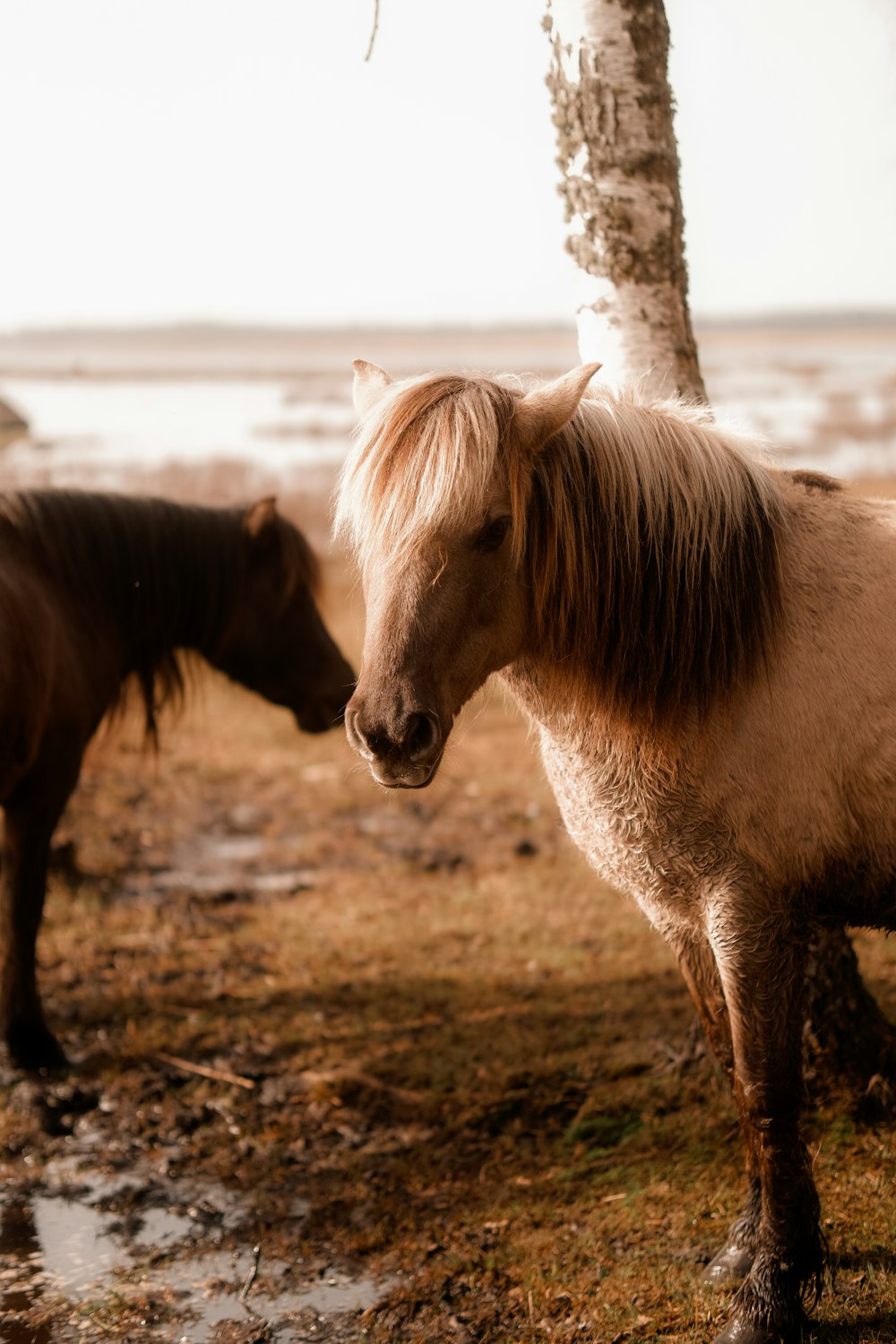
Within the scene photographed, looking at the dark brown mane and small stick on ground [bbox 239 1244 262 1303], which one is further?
the dark brown mane

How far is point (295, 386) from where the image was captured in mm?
10320

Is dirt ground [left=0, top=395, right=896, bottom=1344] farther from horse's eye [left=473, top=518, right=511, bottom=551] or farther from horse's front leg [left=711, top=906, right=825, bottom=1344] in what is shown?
horse's eye [left=473, top=518, right=511, bottom=551]

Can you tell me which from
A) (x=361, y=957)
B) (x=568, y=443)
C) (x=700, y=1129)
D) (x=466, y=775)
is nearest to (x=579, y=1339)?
(x=700, y=1129)

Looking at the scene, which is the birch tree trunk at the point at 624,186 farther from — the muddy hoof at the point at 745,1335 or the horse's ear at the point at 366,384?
the muddy hoof at the point at 745,1335

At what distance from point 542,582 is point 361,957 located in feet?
10.4

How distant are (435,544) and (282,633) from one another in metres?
2.88

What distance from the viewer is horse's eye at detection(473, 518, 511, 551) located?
2436 mm

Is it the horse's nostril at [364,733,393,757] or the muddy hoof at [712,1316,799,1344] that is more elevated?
the horse's nostril at [364,733,393,757]

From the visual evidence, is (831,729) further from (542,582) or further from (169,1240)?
(169,1240)

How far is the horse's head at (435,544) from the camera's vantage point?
2.32 m

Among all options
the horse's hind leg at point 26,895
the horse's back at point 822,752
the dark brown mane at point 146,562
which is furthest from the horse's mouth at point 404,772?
the dark brown mane at point 146,562

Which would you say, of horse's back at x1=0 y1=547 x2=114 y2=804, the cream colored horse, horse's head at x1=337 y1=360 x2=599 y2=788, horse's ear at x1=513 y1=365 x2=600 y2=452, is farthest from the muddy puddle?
horse's ear at x1=513 y1=365 x2=600 y2=452

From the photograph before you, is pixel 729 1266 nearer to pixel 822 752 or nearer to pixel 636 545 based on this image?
pixel 822 752

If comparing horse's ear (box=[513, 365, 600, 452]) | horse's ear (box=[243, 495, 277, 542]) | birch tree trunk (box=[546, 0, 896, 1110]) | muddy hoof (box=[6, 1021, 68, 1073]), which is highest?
birch tree trunk (box=[546, 0, 896, 1110])
